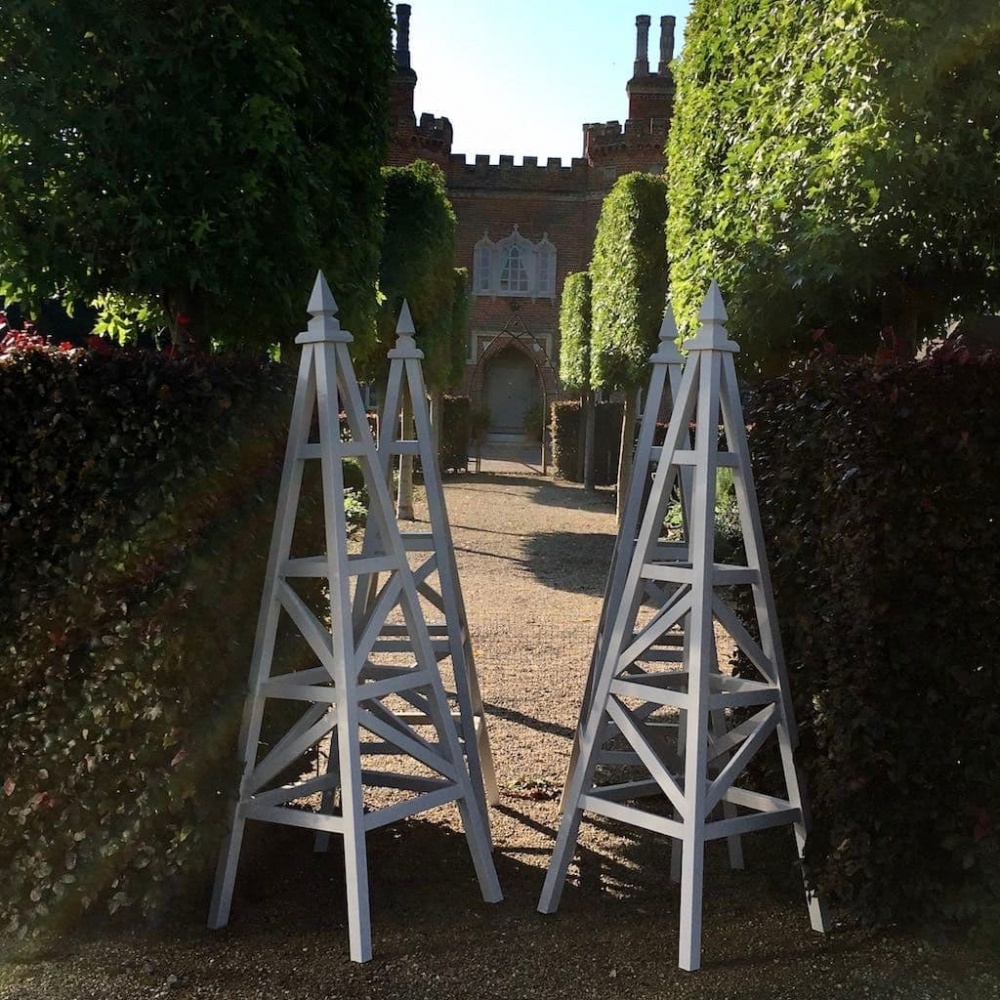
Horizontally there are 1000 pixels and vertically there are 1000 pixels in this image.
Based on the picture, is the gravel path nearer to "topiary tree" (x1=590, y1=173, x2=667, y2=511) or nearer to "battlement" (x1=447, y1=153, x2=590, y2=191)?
"topiary tree" (x1=590, y1=173, x2=667, y2=511)

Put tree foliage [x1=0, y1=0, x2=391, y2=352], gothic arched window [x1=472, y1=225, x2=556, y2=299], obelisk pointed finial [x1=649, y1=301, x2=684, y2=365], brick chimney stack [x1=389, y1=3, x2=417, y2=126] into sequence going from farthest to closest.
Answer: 1. gothic arched window [x1=472, y1=225, x2=556, y2=299]
2. brick chimney stack [x1=389, y1=3, x2=417, y2=126]
3. tree foliage [x1=0, y1=0, x2=391, y2=352]
4. obelisk pointed finial [x1=649, y1=301, x2=684, y2=365]

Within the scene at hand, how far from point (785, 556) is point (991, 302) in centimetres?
338

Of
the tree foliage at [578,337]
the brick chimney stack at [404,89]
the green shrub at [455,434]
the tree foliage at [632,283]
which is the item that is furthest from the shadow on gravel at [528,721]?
the brick chimney stack at [404,89]

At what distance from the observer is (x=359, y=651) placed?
3162 millimetres

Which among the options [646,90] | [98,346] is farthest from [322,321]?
[646,90]

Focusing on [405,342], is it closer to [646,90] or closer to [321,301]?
[321,301]

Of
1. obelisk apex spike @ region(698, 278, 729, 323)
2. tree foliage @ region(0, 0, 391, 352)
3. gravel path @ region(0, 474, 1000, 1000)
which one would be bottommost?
gravel path @ region(0, 474, 1000, 1000)

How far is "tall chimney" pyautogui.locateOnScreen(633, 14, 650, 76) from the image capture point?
33.6 m

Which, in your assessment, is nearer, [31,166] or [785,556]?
[785,556]

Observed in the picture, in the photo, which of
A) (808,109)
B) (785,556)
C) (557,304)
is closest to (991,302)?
(808,109)

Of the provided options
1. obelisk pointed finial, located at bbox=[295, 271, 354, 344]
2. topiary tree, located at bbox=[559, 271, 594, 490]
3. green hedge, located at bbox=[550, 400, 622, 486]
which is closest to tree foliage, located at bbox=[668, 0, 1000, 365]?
obelisk pointed finial, located at bbox=[295, 271, 354, 344]

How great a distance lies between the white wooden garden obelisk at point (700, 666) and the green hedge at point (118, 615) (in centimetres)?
127

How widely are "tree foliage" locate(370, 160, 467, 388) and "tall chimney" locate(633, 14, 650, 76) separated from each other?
22.5m

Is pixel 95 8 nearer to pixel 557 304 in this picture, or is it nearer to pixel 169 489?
pixel 169 489
